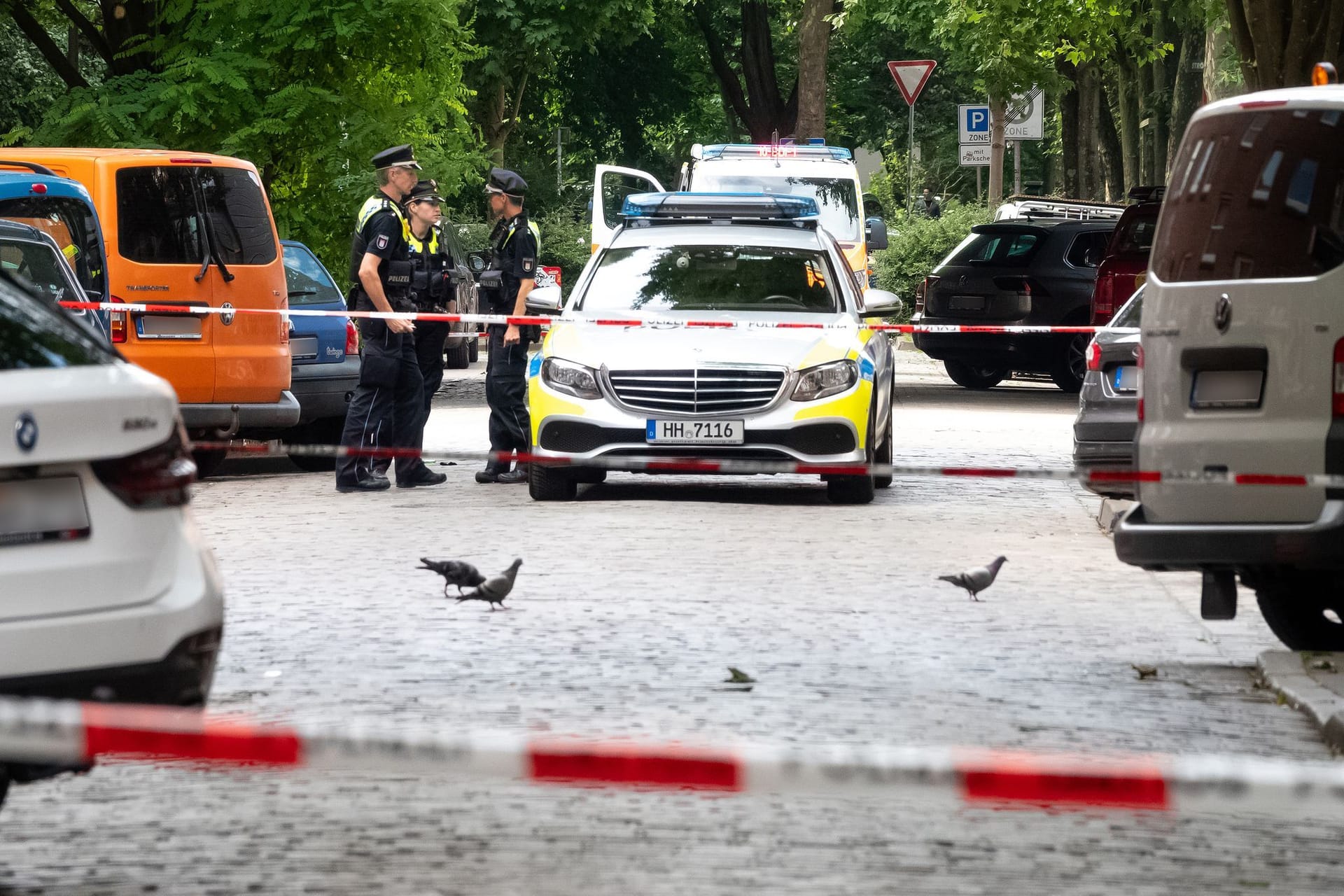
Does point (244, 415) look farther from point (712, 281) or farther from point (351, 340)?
point (712, 281)

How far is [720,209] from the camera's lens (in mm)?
15805

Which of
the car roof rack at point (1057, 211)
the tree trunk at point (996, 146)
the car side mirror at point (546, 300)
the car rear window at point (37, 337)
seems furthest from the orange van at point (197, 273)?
the tree trunk at point (996, 146)

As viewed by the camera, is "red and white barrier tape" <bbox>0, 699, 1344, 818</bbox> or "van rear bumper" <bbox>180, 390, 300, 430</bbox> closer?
"red and white barrier tape" <bbox>0, 699, 1344, 818</bbox>

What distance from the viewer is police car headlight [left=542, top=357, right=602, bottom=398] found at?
12.4 metres

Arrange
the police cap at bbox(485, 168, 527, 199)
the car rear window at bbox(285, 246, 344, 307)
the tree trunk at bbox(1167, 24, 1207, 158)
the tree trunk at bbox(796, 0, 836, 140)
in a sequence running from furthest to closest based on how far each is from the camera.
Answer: the tree trunk at bbox(796, 0, 836, 140)
the tree trunk at bbox(1167, 24, 1207, 158)
the car rear window at bbox(285, 246, 344, 307)
the police cap at bbox(485, 168, 527, 199)

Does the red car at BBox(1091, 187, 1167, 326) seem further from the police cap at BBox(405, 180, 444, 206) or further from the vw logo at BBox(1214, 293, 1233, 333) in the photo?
the vw logo at BBox(1214, 293, 1233, 333)

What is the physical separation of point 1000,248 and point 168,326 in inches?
459

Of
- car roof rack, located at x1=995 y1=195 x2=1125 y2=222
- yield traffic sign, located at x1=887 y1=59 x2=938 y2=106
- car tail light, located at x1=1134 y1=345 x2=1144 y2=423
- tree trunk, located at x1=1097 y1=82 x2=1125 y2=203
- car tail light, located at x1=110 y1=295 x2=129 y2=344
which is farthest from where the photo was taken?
tree trunk, located at x1=1097 y1=82 x2=1125 y2=203

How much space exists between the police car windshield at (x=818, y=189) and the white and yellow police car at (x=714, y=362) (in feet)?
33.6

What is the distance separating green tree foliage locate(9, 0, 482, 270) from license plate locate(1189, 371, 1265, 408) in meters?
14.5

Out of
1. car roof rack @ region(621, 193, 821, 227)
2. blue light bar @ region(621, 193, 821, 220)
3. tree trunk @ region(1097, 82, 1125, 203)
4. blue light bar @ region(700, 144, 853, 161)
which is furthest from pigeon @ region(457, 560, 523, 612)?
tree trunk @ region(1097, 82, 1125, 203)

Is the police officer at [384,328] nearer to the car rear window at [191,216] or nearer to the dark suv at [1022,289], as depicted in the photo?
the car rear window at [191,216]

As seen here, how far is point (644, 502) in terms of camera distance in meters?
13.0

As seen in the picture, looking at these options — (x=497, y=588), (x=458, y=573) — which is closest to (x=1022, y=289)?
(x=458, y=573)
